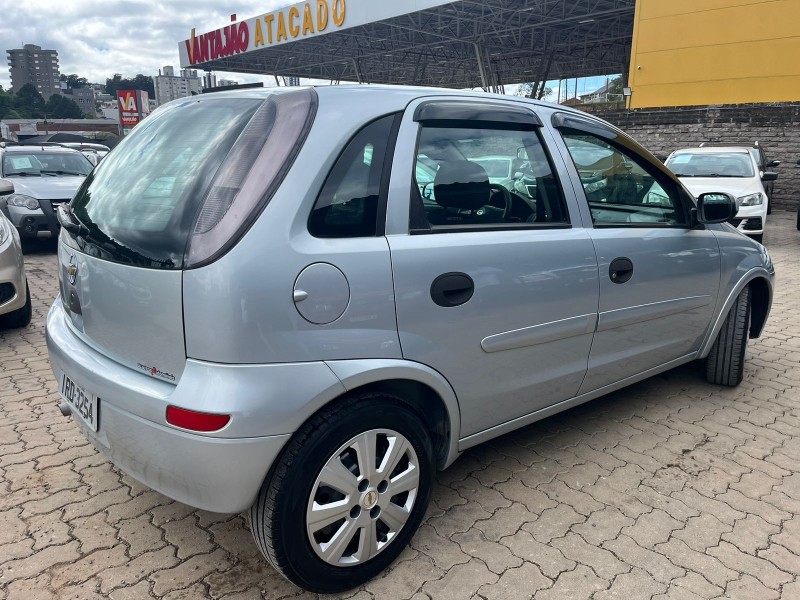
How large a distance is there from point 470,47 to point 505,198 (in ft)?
98.8

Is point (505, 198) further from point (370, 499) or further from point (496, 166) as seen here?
point (370, 499)

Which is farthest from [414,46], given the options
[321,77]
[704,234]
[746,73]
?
[704,234]

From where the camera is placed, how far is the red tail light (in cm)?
171

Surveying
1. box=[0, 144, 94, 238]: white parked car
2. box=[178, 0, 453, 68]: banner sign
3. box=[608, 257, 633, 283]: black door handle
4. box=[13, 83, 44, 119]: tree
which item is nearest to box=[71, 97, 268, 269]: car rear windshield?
box=[608, 257, 633, 283]: black door handle

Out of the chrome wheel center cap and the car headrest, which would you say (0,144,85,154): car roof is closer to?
the car headrest

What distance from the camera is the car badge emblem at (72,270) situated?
7.17 ft

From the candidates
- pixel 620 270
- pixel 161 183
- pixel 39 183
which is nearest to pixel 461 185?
pixel 620 270

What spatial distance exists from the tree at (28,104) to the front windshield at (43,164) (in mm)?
73432

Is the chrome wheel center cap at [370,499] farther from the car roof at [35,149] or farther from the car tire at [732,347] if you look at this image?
the car roof at [35,149]

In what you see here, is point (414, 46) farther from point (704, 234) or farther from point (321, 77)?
point (704, 234)

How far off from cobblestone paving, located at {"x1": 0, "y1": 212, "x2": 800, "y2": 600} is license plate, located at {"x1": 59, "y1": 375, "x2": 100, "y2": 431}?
1.75 ft

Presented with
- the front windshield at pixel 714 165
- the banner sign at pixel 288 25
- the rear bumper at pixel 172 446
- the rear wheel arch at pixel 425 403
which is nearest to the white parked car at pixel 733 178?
the front windshield at pixel 714 165

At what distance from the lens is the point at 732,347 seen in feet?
12.5

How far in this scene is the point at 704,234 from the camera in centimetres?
338
